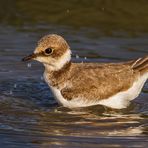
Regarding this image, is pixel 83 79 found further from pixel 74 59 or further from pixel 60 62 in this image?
pixel 74 59

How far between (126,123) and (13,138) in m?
1.83

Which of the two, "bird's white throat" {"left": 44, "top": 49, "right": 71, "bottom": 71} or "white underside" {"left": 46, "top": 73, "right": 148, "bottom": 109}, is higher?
"bird's white throat" {"left": 44, "top": 49, "right": 71, "bottom": 71}

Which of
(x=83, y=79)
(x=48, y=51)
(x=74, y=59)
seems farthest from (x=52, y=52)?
(x=74, y=59)

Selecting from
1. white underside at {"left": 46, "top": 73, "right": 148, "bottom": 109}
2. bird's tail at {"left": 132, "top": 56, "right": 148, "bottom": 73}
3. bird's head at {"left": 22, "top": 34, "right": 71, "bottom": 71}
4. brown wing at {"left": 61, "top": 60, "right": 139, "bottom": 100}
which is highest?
bird's head at {"left": 22, "top": 34, "right": 71, "bottom": 71}

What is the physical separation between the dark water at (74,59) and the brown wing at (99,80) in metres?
0.25

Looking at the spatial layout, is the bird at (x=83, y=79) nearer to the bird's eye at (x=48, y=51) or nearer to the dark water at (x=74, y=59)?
the bird's eye at (x=48, y=51)

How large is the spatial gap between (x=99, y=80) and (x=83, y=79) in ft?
0.81

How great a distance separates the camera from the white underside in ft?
41.4

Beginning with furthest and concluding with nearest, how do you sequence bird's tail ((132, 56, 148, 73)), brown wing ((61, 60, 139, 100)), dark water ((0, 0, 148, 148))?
1. bird's tail ((132, 56, 148, 73))
2. brown wing ((61, 60, 139, 100))
3. dark water ((0, 0, 148, 148))

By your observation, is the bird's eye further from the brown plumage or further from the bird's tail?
the bird's tail

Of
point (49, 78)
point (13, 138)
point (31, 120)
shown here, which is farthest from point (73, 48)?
point (13, 138)

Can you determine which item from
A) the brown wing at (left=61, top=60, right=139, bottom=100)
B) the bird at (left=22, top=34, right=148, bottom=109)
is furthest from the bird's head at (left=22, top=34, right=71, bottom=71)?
the brown wing at (left=61, top=60, right=139, bottom=100)

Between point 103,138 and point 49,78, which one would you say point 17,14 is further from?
point 103,138

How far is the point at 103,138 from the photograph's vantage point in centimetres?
1095
